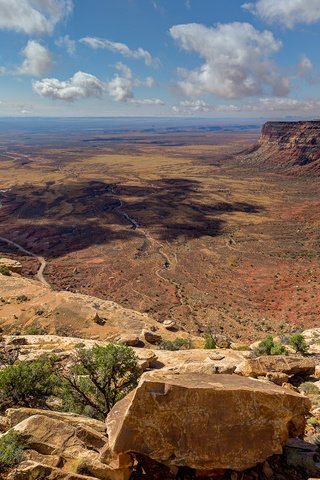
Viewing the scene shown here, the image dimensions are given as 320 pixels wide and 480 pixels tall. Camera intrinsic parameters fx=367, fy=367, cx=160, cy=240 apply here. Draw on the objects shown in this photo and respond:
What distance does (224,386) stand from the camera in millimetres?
9664

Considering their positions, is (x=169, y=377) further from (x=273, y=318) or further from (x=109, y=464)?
(x=273, y=318)

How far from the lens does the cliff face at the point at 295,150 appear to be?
164875 mm

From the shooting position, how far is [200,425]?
9281mm

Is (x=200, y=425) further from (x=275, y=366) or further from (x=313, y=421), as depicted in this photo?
(x=275, y=366)

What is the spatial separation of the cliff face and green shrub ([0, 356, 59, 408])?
522 ft

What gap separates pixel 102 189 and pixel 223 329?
351 feet

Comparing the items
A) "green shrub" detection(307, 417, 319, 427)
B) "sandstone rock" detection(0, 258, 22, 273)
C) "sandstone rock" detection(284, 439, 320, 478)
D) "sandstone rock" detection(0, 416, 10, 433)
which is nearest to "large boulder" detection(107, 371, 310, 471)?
"sandstone rock" detection(284, 439, 320, 478)

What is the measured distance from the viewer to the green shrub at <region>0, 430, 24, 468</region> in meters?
8.73

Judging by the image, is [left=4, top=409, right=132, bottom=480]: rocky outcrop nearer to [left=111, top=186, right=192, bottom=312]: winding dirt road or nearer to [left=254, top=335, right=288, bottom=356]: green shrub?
[left=254, top=335, right=288, bottom=356]: green shrub

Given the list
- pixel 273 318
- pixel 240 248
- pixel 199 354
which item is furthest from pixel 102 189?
pixel 199 354

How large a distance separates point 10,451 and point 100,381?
6.36 metres

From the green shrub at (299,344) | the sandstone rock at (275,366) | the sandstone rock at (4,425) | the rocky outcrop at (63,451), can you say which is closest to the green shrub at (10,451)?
the rocky outcrop at (63,451)

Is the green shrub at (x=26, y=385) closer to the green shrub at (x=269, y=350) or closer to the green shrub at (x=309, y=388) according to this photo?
the green shrub at (x=309, y=388)

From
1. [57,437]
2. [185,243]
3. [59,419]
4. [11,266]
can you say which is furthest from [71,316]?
[185,243]
